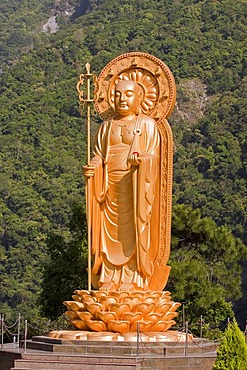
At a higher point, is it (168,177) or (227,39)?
(227,39)

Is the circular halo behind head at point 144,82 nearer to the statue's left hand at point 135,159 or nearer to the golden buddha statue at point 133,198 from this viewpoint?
the golden buddha statue at point 133,198

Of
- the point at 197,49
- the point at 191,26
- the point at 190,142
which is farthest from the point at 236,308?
the point at 191,26

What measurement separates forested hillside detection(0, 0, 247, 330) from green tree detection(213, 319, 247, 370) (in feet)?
65.1

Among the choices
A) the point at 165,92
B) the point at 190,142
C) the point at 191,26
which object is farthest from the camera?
the point at 191,26

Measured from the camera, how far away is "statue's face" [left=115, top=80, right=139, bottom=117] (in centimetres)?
1138

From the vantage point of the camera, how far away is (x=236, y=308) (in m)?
32.1

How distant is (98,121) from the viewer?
1602 inches

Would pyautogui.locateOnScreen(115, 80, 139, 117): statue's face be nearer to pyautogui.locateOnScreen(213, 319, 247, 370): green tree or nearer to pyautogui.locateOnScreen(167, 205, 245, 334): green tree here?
pyautogui.locateOnScreen(213, 319, 247, 370): green tree

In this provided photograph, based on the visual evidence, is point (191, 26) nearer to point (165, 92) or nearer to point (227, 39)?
point (227, 39)

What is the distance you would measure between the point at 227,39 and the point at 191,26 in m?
2.55

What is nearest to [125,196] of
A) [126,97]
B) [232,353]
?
[126,97]

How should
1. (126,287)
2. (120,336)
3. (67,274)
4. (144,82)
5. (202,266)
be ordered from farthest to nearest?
(67,274) < (202,266) < (144,82) < (126,287) < (120,336)

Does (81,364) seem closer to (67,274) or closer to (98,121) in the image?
(67,274)

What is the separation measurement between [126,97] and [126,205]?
47.4 inches
